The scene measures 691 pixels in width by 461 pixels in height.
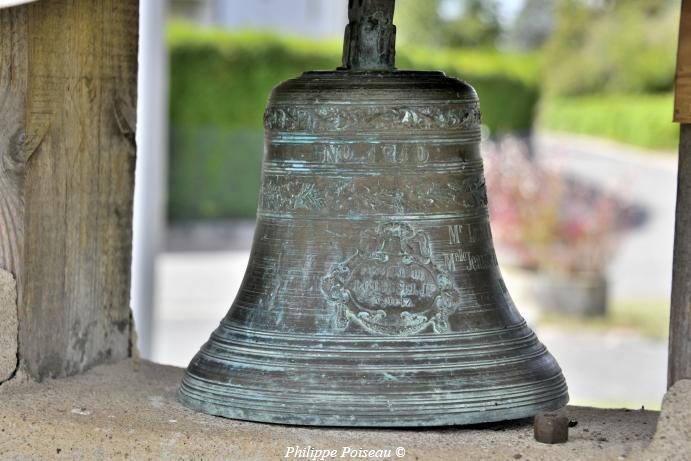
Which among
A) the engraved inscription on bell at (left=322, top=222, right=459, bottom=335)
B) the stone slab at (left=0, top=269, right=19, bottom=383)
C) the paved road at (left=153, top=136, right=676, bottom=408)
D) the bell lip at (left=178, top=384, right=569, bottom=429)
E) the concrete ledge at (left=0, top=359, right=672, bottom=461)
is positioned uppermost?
the engraved inscription on bell at (left=322, top=222, right=459, bottom=335)

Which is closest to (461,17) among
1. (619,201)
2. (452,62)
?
(452,62)

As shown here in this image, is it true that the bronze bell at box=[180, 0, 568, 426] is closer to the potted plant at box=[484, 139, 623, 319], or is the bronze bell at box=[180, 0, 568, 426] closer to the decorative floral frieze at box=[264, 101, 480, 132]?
the decorative floral frieze at box=[264, 101, 480, 132]

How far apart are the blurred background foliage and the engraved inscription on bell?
3.51 m

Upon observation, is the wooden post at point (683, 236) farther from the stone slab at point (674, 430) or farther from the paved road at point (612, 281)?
the paved road at point (612, 281)

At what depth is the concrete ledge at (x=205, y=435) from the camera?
7.36 ft

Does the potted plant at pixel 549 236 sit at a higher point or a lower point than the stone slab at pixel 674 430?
lower

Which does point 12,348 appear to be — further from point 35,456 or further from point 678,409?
point 678,409

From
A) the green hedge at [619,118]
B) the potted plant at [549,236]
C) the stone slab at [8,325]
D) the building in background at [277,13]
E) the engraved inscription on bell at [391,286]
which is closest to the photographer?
the engraved inscription on bell at [391,286]

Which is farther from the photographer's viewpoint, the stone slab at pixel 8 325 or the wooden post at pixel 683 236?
the stone slab at pixel 8 325

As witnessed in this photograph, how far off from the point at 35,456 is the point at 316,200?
0.76 metres

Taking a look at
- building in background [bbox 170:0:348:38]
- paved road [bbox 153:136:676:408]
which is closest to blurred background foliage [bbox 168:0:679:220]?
paved road [bbox 153:136:676:408]

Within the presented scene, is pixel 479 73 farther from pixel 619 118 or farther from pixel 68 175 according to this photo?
pixel 68 175

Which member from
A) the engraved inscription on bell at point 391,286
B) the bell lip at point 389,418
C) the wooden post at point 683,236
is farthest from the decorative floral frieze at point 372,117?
the bell lip at point 389,418

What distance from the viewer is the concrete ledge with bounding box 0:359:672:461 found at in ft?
7.36
